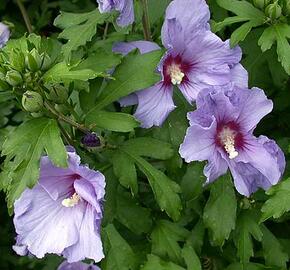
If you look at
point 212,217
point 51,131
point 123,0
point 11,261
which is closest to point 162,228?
point 212,217

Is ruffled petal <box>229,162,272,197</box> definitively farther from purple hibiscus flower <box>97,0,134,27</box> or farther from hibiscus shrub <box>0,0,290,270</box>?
purple hibiscus flower <box>97,0,134,27</box>

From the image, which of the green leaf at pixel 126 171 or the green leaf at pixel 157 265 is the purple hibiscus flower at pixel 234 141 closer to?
the green leaf at pixel 126 171

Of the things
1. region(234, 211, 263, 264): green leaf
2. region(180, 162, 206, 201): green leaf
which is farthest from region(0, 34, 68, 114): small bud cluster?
region(234, 211, 263, 264): green leaf

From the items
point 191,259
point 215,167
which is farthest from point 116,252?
point 215,167

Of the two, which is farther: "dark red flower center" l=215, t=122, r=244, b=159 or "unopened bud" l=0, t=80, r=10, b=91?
"dark red flower center" l=215, t=122, r=244, b=159

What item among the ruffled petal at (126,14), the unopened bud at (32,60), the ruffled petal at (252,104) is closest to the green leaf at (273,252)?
the ruffled petal at (252,104)

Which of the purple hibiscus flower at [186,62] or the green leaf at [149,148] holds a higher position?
the purple hibiscus flower at [186,62]

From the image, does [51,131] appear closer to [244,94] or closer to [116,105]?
[244,94]
